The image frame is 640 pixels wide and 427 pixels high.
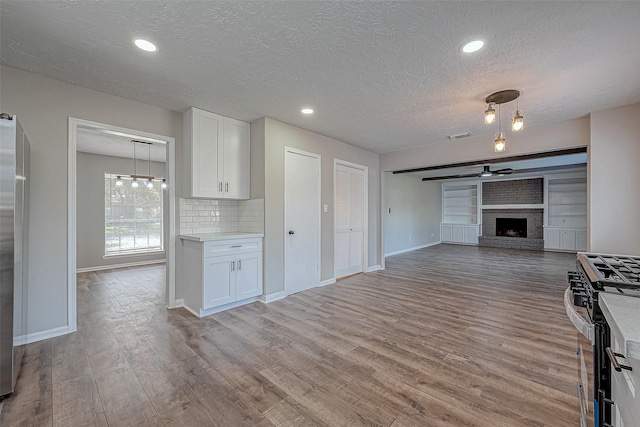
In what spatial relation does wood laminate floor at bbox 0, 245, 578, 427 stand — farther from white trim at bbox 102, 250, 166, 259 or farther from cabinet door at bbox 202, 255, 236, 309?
white trim at bbox 102, 250, 166, 259

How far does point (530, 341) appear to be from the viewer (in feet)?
8.46

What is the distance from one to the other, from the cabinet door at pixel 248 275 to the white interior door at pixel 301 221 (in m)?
0.45

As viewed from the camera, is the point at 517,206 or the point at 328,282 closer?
the point at 328,282

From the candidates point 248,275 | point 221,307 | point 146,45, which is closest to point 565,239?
point 248,275

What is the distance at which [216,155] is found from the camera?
3650 mm

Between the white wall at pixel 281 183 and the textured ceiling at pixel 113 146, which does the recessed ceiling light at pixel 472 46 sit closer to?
the white wall at pixel 281 183

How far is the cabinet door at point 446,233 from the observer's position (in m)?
10.6

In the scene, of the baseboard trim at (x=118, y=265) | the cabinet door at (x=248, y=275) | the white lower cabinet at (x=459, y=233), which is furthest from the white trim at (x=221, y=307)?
the white lower cabinet at (x=459, y=233)

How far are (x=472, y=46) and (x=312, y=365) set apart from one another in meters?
2.87

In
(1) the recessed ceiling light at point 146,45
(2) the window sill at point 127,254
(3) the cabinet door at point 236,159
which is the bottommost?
(2) the window sill at point 127,254

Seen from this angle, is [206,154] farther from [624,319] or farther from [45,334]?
[624,319]

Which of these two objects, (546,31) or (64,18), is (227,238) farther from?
(546,31)

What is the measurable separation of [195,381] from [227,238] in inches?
66.2

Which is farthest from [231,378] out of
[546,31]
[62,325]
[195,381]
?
[546,31]
